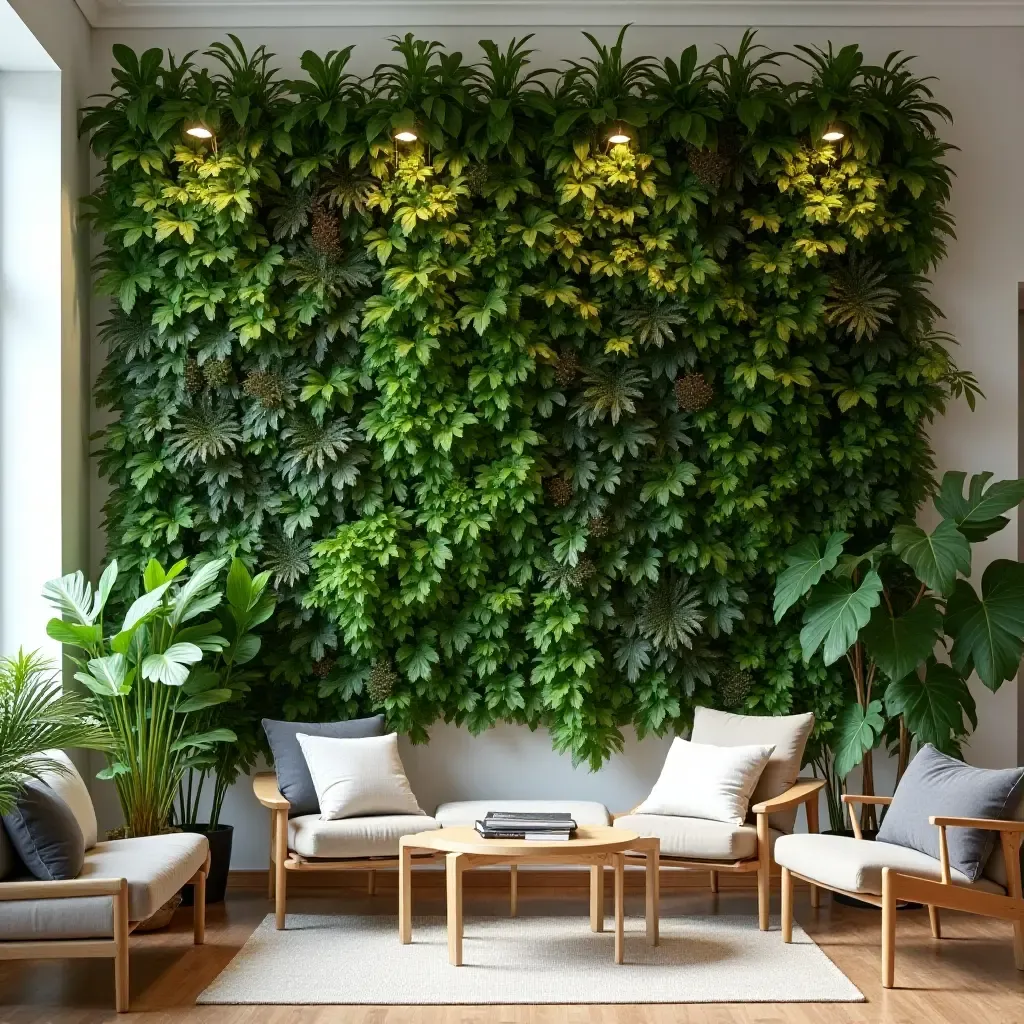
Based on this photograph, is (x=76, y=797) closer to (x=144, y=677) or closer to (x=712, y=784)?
(x=144, y=677)

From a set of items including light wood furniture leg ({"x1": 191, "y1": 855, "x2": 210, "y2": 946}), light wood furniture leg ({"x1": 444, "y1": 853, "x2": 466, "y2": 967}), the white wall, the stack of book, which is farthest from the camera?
the white wall

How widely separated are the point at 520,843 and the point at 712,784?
3.39 ft

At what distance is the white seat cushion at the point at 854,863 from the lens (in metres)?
4.40

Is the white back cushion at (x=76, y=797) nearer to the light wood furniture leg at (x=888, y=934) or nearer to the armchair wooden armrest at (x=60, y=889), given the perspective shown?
the armchair wooden armrest at (x=60, y=889)

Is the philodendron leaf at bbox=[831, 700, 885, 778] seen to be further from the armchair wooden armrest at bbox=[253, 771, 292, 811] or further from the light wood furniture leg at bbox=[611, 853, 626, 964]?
the armchair wooden armrest at bbox=[253, 771, 292, 811]

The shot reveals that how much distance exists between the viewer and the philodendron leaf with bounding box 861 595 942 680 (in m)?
5.34

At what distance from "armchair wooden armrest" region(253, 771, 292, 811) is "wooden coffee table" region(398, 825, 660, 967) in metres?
0.53

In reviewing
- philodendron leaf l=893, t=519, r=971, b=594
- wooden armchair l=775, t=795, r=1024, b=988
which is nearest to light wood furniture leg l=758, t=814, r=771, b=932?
wooden armchair l=775, t=795, r=1024, b=988

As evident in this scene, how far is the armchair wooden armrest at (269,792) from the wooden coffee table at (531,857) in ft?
1.74

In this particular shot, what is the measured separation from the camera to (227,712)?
19.2 ft

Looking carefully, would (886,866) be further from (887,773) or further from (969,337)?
(969,337)

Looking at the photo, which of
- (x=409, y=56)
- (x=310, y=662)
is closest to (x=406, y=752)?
(x=310, y=662)

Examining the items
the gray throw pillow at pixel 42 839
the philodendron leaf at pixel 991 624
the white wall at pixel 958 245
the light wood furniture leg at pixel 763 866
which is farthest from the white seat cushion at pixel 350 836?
the philodendron leaf at pixel 991 624

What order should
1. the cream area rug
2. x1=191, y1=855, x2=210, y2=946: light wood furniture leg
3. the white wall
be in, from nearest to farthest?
the cream area rug → x1=191, y1=855, x2=210, y2=946: light wood furniture leg → the white wall
